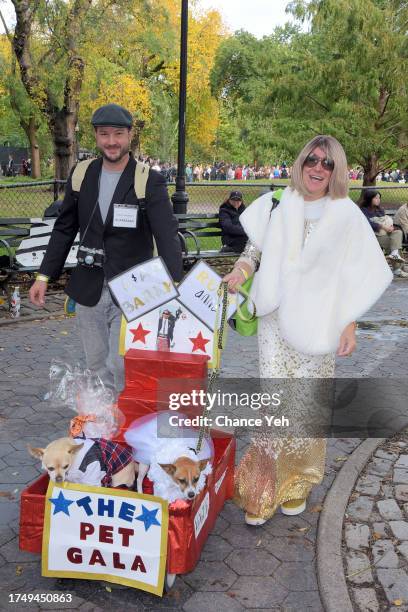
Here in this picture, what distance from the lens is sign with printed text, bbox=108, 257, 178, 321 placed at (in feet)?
11.4

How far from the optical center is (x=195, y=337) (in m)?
3.74

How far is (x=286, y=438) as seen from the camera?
3.66m

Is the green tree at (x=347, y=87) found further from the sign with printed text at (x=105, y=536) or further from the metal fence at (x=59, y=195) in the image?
the sign with printed text at (x=105, y=536)

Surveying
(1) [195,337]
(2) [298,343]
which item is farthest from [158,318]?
(2) [298,343]

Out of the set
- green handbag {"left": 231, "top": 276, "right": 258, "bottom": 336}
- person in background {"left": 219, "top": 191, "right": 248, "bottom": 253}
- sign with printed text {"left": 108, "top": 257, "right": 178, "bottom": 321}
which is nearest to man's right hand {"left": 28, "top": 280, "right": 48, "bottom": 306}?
sign with printed text {"left": 108, "top": 257, "right": 178, "bottom": 321}

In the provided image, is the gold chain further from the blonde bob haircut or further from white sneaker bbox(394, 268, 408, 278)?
white sneaker bbox(394, 268, 408, 278)

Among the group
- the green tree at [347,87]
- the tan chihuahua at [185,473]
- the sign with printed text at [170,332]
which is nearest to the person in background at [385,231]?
the green tree at [347,87]

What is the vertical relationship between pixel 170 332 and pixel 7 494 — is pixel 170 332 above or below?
above

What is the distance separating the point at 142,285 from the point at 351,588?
186cm

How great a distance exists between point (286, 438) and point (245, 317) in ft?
2.36

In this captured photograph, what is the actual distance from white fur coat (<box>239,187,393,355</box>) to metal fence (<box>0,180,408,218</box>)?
22.8 ft

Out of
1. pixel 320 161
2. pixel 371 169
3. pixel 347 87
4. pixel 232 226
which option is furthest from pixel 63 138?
pixel 320 161

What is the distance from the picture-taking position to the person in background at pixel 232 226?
1111cm

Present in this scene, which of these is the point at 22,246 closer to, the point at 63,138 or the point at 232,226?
the point at 232,226
